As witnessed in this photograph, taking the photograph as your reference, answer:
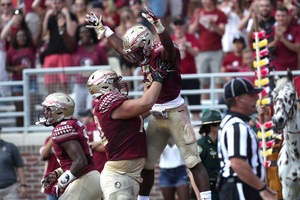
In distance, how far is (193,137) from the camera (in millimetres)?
11086

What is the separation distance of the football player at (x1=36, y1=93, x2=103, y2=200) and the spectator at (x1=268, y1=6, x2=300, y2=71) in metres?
5.98

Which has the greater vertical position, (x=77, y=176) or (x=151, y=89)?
(x=151, y=89)

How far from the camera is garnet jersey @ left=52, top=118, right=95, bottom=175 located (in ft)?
37.3

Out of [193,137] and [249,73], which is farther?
[249,73]

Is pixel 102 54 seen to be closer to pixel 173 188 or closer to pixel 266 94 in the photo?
pixel 173 188

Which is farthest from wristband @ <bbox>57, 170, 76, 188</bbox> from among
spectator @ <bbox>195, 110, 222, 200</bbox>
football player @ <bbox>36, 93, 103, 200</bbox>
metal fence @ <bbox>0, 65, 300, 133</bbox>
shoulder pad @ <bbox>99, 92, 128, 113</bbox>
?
metal fence @ <bbox>0, 65, 300, 133</bbox>

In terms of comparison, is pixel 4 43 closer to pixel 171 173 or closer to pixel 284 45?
pixel 171 173

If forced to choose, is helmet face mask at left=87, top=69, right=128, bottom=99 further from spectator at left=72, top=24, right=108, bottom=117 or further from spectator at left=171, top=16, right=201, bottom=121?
spectator at left=72, top=24, right=108, bottom=117

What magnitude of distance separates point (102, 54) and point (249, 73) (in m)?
2.99

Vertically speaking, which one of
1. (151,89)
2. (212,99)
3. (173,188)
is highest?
(151,89)

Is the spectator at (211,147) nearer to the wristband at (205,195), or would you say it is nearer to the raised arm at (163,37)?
the wristband at (205,195)

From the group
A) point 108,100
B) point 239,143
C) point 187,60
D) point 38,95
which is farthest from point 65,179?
point 187,60

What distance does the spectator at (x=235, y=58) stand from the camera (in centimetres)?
1800

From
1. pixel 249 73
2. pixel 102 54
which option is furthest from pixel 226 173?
pixel 102 54
